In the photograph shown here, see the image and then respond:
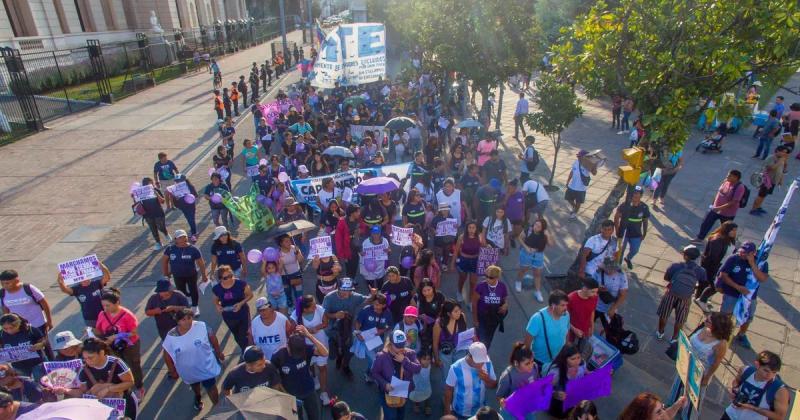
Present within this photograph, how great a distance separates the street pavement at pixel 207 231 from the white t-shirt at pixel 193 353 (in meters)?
0.87

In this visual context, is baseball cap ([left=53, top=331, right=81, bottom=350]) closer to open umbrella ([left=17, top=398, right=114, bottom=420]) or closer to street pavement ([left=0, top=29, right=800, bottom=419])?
open umbrella ([left=17, top=398, right=114, bottom=420])

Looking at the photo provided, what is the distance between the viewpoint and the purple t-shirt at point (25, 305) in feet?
19.5

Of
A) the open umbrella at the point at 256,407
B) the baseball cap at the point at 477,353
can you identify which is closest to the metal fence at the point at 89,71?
the open umbrella at the point at 256,407

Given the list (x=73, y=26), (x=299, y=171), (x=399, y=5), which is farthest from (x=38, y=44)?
(x=299, y=171)

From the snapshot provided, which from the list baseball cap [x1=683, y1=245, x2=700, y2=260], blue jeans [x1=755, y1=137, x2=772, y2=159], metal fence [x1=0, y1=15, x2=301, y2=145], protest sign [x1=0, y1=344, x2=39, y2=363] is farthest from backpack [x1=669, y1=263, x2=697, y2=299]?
metal fence [x1=0, y1=15, x2=301, y2=145]

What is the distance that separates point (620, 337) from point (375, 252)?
3.60 metres

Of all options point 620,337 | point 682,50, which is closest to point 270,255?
point 620,337

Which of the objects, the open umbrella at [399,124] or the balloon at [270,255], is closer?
the balloon at [270,255]

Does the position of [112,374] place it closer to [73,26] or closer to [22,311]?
[22,311]

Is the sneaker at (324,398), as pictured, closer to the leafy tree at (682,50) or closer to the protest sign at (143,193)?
the leafy tree at (682,50)

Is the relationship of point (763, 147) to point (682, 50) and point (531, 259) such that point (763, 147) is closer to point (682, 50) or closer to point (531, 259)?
point (682, 50)

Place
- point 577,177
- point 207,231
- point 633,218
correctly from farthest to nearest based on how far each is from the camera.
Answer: point 207,231
point 577,177
point 633,218

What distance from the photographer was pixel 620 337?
6281 mm

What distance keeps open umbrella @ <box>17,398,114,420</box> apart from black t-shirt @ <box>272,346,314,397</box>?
154 centimetres
